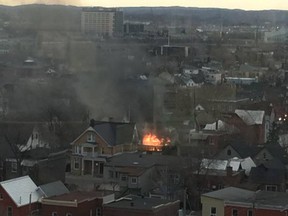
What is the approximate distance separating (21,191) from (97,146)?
3499 mm

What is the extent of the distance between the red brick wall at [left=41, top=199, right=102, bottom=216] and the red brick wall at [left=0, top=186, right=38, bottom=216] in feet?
0.55

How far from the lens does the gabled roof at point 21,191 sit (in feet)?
33.6

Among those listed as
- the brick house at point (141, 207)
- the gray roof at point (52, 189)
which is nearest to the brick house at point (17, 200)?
the gray roof at point (52, 189)

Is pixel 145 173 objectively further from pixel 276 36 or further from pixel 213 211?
pixel 276 36

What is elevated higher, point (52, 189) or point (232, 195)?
point (232, 195)

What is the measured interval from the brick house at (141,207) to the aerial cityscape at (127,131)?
0.02m

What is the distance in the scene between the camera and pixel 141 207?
9.66 m

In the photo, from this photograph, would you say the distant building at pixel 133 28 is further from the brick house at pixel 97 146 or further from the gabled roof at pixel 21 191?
the gabled roof at pixel 21 191

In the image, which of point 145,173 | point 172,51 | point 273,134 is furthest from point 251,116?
point 172,51

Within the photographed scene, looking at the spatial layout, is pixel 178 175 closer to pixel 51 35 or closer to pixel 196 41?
pixel 51 35

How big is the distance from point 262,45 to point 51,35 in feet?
78.5

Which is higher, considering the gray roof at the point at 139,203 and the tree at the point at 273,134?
the gray roof at the point at 139,203

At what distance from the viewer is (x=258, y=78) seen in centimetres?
3475

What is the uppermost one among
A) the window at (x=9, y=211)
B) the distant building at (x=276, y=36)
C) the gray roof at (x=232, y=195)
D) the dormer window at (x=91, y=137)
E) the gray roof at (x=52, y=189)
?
the distant building at (x=276, y=36)
